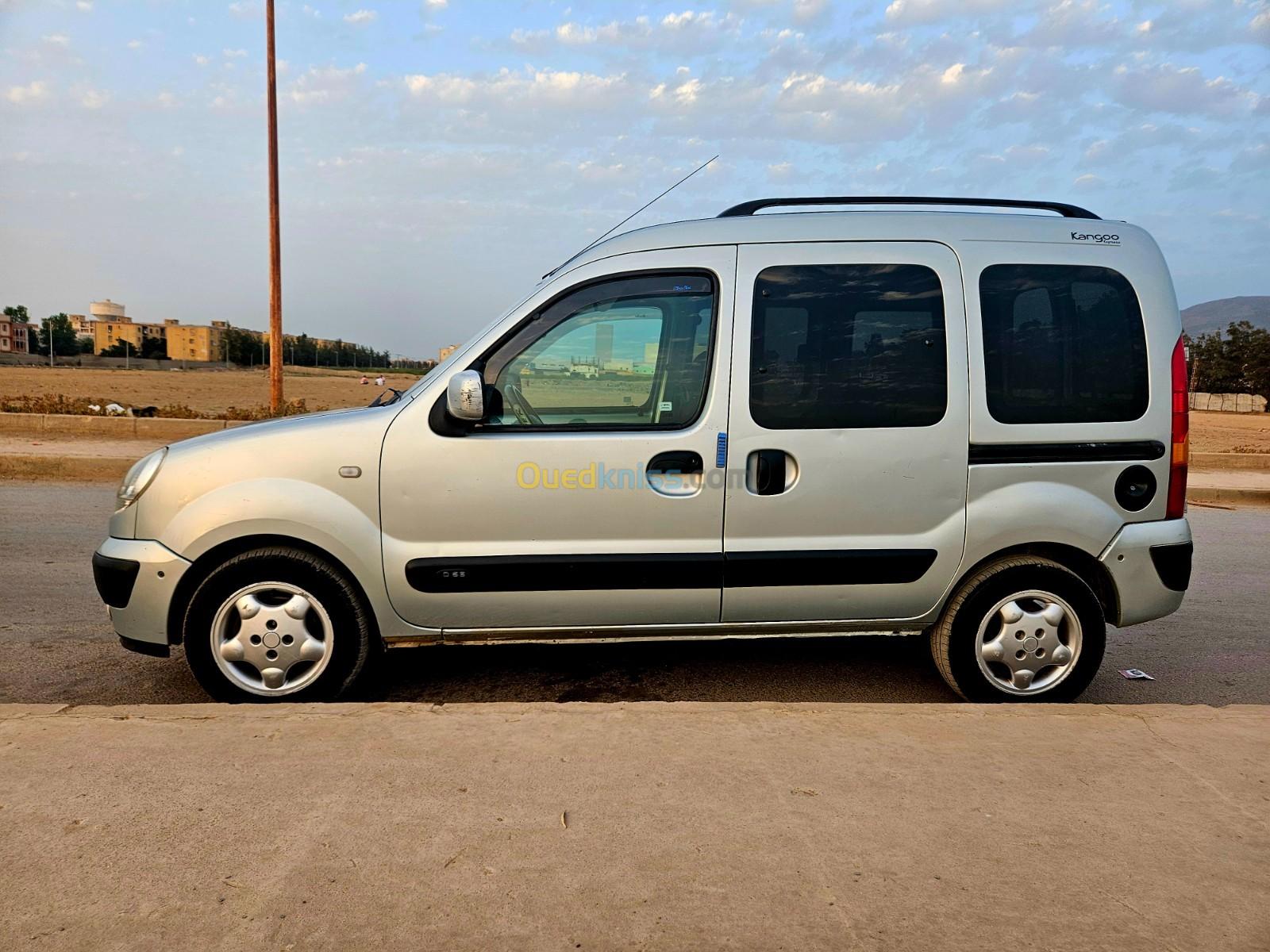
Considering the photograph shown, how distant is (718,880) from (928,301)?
256 cm

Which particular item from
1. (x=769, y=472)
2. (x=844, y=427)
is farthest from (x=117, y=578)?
(x=844, y=427)

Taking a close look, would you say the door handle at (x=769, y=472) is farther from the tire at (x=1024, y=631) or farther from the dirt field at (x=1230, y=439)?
the dirt field at (x=1230, y=439)

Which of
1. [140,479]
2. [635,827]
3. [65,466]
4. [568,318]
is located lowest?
[635,827]

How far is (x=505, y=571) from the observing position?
154 inches

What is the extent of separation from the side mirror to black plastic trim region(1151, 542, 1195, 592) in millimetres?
2857

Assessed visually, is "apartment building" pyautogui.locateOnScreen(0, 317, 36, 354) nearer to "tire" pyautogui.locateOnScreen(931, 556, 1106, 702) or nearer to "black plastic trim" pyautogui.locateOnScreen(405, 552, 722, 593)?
"black plastic trim" pyautogui.locateOnScreen(405, 552, 722, 593)

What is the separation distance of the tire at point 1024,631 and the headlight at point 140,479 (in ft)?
10.8

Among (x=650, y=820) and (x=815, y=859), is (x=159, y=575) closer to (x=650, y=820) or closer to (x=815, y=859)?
(x=650, y=820)

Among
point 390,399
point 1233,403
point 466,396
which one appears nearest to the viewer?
point 466,396

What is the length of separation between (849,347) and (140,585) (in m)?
3.00

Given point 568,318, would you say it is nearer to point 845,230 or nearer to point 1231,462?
point 845,230

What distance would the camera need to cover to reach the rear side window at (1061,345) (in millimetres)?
4055

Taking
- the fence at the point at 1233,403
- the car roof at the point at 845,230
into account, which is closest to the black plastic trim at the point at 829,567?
the car roof at the point at 845,230

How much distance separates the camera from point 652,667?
4805 millimetres
